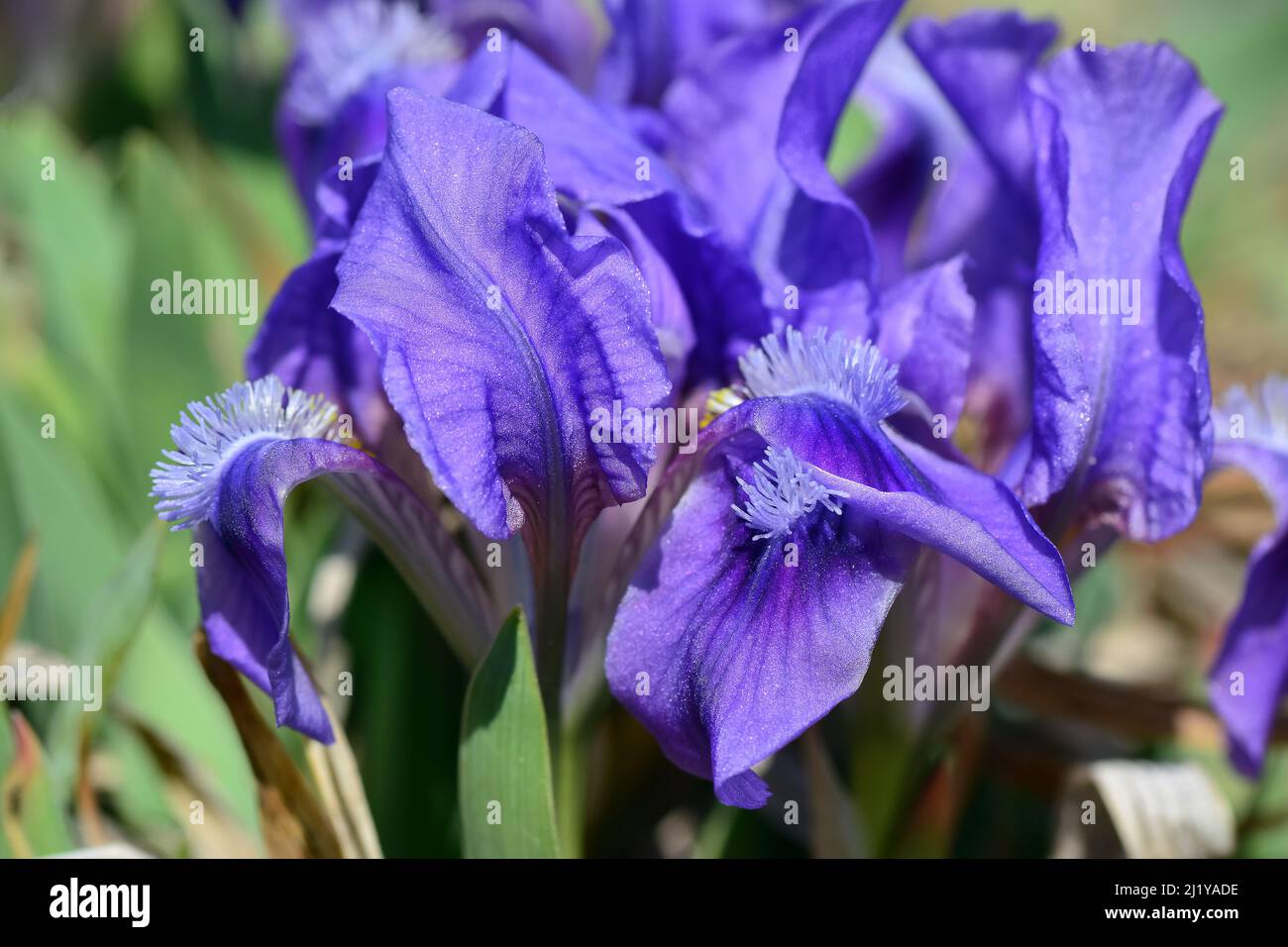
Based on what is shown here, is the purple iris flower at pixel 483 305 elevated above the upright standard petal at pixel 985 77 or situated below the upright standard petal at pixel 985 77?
below

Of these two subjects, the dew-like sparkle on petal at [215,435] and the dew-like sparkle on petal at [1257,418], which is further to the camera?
the dew-like sparkle on petal at [1257,418]

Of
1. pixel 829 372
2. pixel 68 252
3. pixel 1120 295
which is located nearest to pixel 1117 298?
pixel 1120 295

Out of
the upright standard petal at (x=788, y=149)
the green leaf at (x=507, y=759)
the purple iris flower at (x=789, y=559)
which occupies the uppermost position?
the upright standard petal at (x=788, y=149)

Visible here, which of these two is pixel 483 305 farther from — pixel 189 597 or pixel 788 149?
pixel 189 597

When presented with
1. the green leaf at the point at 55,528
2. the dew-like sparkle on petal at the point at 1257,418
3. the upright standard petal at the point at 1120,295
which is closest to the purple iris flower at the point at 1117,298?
the upright standard petal at the point at 1120,295

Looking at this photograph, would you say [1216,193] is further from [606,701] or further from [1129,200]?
[606,701]

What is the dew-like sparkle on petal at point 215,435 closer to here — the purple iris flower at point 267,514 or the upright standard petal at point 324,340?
the purple iris flower at point 267,514

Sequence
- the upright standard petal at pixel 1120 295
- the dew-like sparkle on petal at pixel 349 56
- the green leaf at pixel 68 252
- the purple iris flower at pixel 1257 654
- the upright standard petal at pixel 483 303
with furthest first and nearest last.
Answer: the green leaf at pixel 68 252 → the dew-like sparkle on petal at pixel 349 56 → the purple iris flower at pixel 1257 654 → the upright standard petal at pixel 1120 295 → the upright standard petal at pixel 483 303

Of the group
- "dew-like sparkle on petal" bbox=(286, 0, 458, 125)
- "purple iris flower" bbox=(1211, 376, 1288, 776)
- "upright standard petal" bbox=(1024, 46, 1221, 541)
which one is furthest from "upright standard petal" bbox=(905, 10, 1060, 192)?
"dew-like sparkle on petal" bbox=(286, 0, 458, 125)
